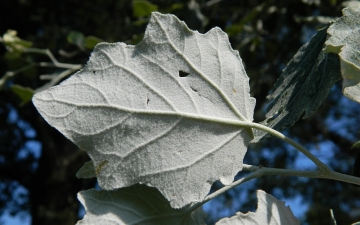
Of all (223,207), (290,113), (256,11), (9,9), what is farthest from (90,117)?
(223,207)

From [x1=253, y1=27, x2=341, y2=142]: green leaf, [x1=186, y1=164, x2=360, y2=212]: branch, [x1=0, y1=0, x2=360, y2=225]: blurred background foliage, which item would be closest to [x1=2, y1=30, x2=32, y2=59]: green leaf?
[x1=0, y1=0, x2=360, y2=225]: blurred background foliage

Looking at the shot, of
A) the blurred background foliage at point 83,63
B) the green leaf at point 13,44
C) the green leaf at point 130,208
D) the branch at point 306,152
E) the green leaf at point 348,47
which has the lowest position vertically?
the blurred background foliage at point 83,63

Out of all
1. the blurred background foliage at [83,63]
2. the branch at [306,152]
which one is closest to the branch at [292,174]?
the branch at [306,152]

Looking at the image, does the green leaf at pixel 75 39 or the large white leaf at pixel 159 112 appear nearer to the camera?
the large white leaf at pixel 159 112

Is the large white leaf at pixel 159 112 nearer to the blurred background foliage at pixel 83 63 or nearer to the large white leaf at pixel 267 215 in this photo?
the large white leaf at pixel 267 215

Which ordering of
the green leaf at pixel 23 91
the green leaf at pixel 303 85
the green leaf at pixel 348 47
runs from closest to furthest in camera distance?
the green leaf at pixel 348 47 < the green leaf at pixel 303 85 < the green leaf at pixel 23 91

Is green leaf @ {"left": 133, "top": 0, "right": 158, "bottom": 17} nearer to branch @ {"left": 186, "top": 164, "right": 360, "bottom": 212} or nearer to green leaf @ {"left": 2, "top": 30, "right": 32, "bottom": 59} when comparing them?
green leaf @ {"left": 2, "top": 30, "right": 32, "bottom": 59}

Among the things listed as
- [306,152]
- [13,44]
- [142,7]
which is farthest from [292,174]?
[13,44]
